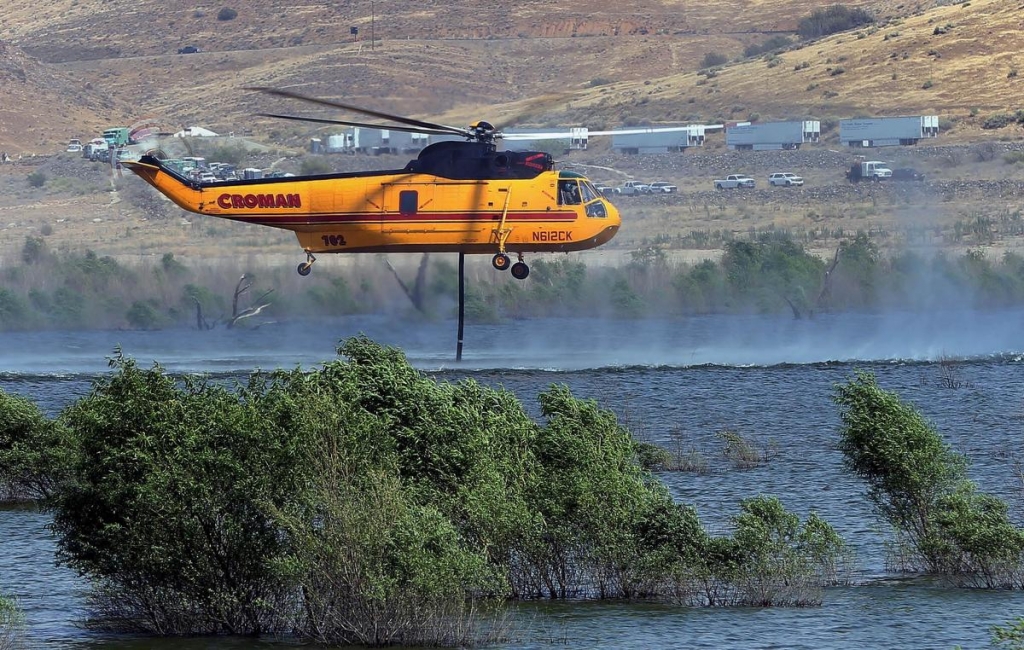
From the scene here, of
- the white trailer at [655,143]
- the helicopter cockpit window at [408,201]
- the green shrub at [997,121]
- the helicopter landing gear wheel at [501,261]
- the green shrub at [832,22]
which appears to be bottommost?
the helicopter landing gear wheel at [501,261]

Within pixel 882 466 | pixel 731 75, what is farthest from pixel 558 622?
pixel 731 75

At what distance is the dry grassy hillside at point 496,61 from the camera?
124 m

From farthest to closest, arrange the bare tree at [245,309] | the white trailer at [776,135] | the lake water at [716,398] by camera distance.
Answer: the white trailer at [776,135]
the bare tree at [245,309]
the lake water at [716,398]

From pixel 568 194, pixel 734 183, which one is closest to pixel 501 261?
pixel 568 194

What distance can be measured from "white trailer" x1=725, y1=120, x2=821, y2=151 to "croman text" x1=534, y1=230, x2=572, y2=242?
222 feet

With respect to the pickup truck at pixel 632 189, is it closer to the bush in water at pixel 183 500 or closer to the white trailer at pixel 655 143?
the white trailer at pixel 655 143

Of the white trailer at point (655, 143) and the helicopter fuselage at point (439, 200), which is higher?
the white trailer at point (655, 143)

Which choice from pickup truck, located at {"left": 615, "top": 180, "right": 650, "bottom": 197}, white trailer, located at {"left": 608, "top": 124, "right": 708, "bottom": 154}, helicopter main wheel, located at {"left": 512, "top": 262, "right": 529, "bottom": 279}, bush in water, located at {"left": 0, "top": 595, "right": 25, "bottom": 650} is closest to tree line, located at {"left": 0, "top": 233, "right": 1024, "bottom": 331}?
pickup truck, located at {"left": 615, "top": 180, "right": 650, "bottom": 197}

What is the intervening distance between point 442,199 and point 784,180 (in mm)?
63456

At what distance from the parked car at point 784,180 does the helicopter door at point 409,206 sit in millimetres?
63187

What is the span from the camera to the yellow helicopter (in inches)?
1811

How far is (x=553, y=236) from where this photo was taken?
152 feet

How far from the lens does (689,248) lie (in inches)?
3563

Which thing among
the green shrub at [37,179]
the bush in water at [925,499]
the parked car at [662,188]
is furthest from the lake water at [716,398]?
the green shrub at [37,179]
